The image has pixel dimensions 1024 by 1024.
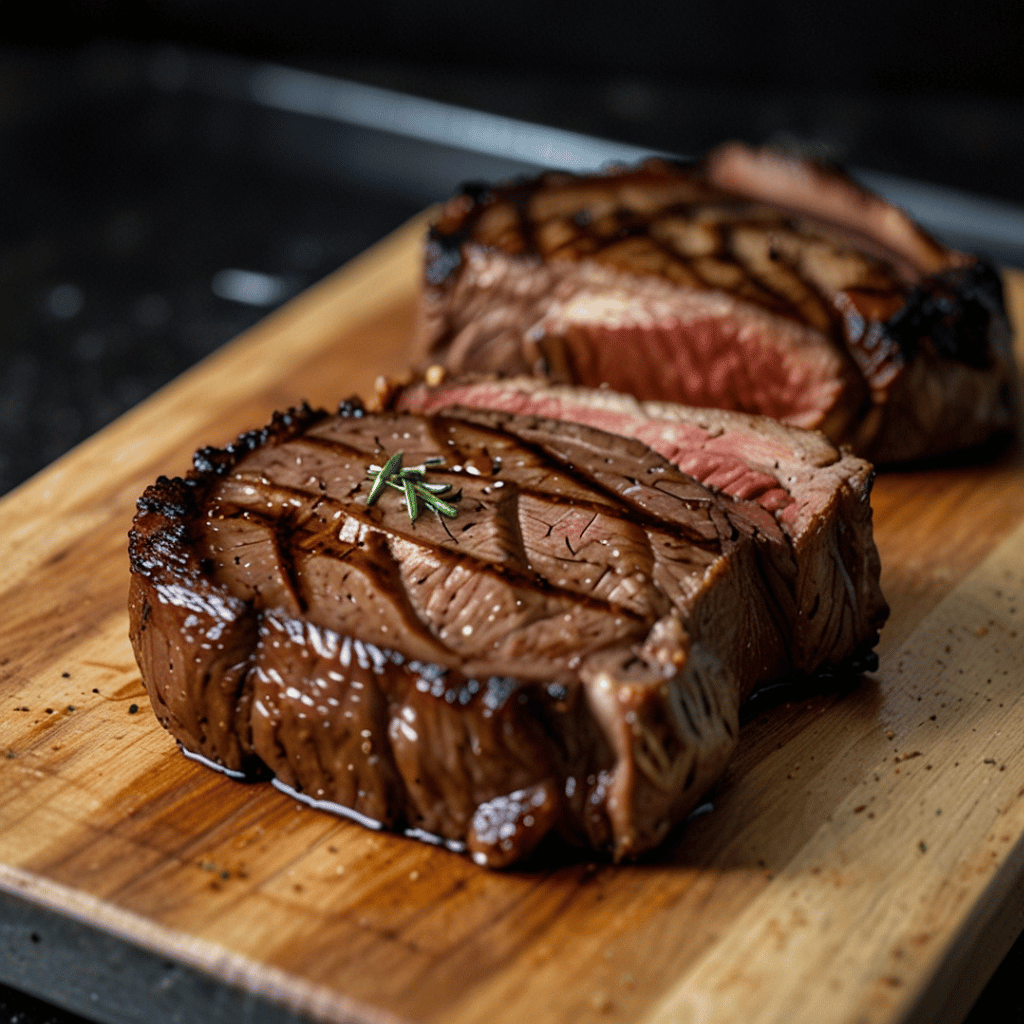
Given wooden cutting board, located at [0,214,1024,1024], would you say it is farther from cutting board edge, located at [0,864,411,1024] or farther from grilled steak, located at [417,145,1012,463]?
grilled steak, located at [417,145,1012,463]

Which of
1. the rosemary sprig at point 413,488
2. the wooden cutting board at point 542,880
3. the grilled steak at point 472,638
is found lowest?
the wooden cutting board at point 542,880

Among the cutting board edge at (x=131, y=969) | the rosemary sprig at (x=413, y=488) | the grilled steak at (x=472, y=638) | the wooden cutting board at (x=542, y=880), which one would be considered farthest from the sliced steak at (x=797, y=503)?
the cutting board edge at (x=131, y=969)

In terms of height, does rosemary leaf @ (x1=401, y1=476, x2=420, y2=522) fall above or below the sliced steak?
above

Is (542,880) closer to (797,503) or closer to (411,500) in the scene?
(411,500)

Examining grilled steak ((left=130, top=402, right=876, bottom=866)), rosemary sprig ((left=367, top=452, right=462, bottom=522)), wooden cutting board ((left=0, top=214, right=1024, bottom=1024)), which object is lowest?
wooden cutting board ((left=0, top=214, right=1024, bottom=1024))

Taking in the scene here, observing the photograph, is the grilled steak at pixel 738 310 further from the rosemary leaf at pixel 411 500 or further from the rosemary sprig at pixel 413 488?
the rosemary leaf at pixel 411 500

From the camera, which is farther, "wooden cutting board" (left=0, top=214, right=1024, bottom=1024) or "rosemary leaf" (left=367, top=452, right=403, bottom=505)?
"rosemary leaf" (left=367, top=452, right=403, bottom=505)

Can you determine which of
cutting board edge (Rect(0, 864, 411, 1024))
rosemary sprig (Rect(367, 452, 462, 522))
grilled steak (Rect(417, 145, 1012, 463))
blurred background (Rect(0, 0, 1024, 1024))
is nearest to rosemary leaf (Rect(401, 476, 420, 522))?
rosemary sprig (Rect(367, 452, 462, 522))
